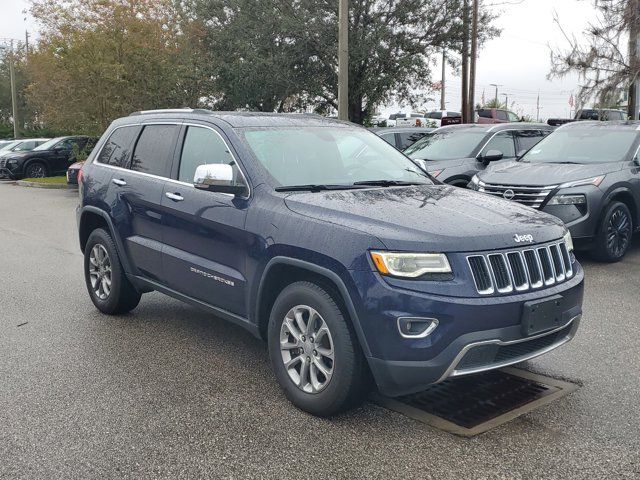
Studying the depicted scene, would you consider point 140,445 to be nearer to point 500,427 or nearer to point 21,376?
point 21,376

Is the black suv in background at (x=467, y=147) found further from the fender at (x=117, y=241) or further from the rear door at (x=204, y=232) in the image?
the rear door at (x=204, y=232)

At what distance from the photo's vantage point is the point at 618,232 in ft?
28.3

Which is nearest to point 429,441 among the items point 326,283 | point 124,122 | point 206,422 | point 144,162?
point 326,283

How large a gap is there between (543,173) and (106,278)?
5387mm

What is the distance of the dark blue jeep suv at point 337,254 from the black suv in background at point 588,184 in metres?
3.44

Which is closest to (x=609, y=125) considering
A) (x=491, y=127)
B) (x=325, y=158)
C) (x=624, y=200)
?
(x=624, y=200)

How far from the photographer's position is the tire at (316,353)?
12.6 ft

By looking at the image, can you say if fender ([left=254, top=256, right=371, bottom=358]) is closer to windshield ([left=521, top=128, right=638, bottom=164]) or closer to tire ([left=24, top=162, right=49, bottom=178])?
windshield ([left=521, top=128, right=638, bottom=164])

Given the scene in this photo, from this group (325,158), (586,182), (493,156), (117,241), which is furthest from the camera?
(493,156)

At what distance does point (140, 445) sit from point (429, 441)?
1526 mm

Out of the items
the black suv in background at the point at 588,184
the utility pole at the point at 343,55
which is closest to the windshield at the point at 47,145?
the utility pole at the point at 343,55

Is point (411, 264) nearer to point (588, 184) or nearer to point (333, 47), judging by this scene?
point (588, 184)

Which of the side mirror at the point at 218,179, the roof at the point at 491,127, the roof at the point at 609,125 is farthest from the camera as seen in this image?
the roof at the point at 491,127

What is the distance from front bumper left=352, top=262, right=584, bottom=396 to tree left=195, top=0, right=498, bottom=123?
21.2 meters
